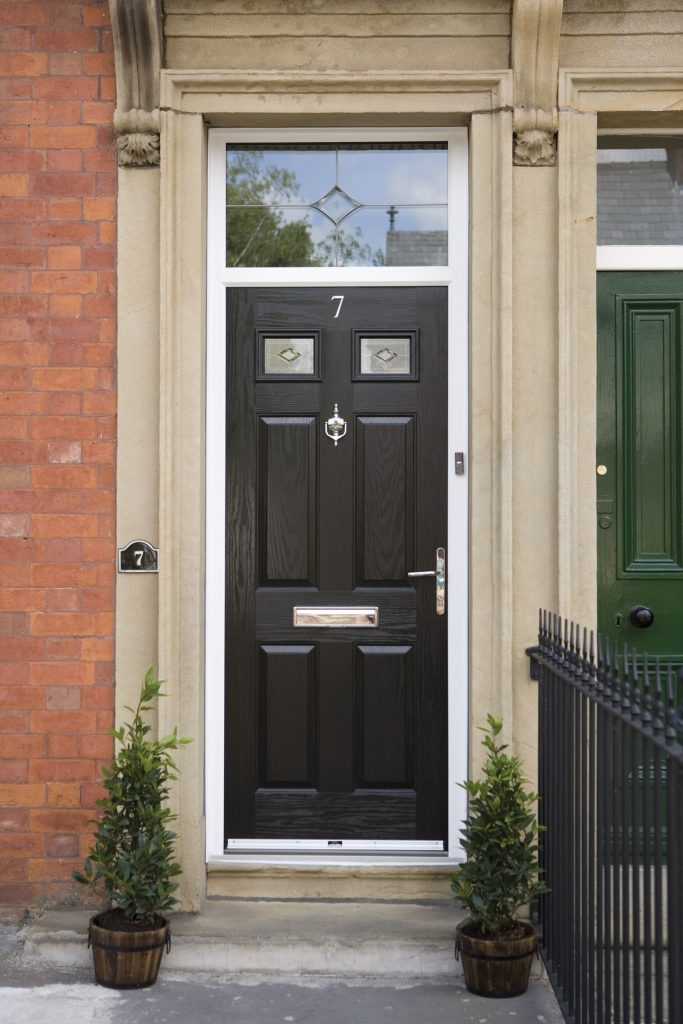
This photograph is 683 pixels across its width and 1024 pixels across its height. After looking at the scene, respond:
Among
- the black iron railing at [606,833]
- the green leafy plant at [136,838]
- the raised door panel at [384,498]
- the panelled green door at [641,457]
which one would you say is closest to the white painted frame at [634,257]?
the panelled green door at [641,457]

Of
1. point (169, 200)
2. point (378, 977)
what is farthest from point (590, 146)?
point (378, 977)

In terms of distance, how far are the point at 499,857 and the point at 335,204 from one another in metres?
2.73

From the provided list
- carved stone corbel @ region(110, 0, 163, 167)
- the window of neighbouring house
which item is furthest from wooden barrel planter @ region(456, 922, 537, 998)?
carved stone corbel @ region(110, 0, 163, 167)

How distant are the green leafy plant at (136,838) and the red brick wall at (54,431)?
0.50m

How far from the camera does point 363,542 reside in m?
4.64

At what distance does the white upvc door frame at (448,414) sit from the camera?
4.58 metres

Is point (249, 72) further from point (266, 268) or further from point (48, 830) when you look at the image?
point (48, 830)

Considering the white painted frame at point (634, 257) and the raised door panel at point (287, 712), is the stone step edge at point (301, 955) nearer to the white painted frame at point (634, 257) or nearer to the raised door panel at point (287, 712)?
the raised door panel at point (287, 712)

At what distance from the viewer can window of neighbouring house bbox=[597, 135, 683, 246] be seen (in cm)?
462

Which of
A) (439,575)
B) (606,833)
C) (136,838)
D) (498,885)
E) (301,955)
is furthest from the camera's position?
(439,575)

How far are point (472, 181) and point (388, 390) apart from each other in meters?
0.91

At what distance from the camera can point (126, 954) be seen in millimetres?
3889

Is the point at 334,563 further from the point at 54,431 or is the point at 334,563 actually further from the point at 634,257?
the point at 634,257

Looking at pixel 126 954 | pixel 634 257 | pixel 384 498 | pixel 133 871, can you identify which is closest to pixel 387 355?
pixel 384 498
